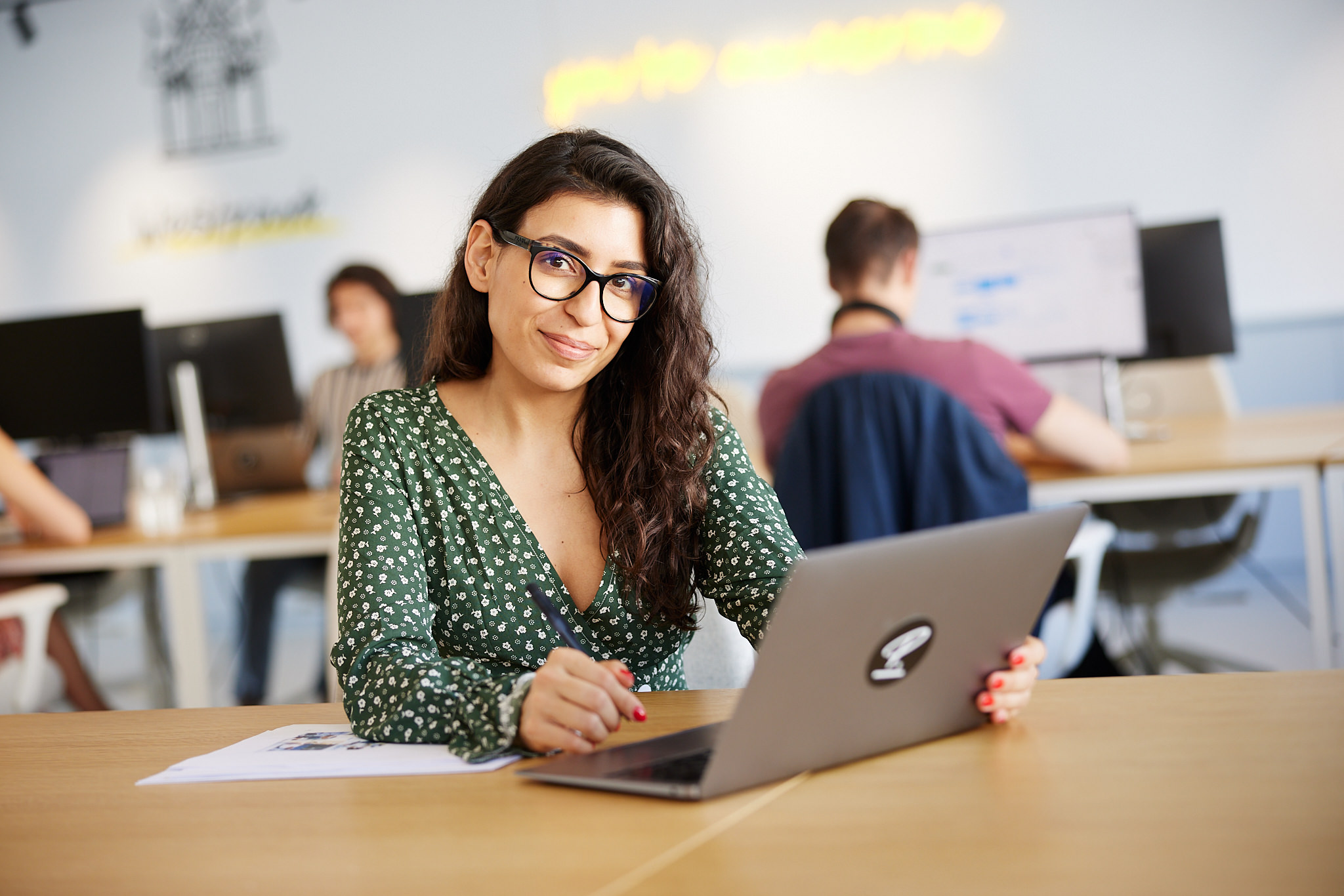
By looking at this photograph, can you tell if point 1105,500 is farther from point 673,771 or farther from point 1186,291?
point 673,771

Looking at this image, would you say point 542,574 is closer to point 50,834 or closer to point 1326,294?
point 50,834

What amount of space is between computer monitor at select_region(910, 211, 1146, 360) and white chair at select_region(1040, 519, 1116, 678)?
626 millimetres

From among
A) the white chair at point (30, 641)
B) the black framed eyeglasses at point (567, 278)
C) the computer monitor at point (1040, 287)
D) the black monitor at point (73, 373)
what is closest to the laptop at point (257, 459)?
the black monitor at point (73, 373)

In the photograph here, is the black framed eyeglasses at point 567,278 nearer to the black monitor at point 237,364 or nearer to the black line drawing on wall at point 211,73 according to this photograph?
the black monitor at point 237,364

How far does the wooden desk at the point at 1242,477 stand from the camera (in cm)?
228

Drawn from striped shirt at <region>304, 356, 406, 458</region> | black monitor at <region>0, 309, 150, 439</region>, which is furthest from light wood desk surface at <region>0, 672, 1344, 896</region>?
striped shirt at <region>304, 356, 406, 458</region>

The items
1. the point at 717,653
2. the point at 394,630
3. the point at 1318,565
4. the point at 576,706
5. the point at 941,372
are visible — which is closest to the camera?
the point at 576,706

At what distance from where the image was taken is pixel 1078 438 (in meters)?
2.36

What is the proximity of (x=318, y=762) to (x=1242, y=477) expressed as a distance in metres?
2.02

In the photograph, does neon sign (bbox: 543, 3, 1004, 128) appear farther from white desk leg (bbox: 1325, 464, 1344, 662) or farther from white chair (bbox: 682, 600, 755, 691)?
white chair (bbox: 682, 600, 755, 691)

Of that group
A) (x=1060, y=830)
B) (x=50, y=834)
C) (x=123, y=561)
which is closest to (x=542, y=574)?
(x=50, y=834)

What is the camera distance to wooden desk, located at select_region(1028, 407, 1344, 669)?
89.8 inches

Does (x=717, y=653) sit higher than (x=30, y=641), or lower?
higher

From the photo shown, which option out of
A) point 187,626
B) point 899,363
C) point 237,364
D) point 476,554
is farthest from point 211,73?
point 476,554
